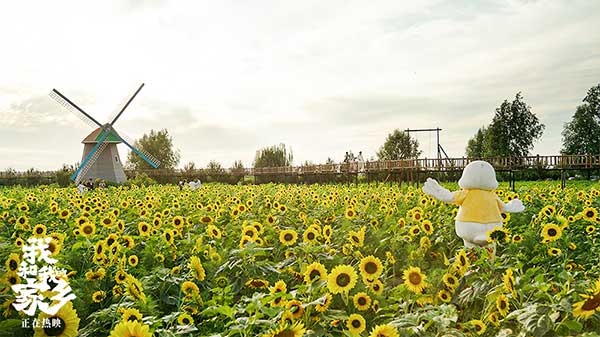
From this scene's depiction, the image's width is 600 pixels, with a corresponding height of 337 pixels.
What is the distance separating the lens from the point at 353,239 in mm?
4434

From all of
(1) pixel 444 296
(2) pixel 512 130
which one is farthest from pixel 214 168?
(1) pixel 444 296

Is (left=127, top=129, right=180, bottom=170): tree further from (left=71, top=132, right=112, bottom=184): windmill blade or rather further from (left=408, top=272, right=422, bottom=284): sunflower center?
(left=408, top=272, right=422, bottom=284): sunflower center

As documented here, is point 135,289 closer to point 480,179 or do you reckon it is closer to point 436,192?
point 436,192

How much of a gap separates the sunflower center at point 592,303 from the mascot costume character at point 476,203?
11.5 ft

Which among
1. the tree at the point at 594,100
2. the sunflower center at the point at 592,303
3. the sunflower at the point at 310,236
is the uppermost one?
the tree at the point at 594,100

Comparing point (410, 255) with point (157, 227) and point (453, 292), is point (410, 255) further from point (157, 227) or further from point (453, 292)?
point (157, 227)

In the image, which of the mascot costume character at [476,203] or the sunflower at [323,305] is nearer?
the sunflower at [323,305]

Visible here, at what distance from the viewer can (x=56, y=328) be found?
238 centimetres

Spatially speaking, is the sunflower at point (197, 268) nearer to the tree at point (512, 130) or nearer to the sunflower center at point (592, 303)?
the sunflower center at point (592, 303)

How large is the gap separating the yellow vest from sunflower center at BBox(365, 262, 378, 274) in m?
3.07

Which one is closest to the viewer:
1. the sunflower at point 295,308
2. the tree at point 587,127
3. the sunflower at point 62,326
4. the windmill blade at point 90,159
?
the sunflower at point 62,326

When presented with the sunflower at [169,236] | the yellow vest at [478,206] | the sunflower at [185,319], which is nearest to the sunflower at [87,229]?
the sunflower at [169,236]

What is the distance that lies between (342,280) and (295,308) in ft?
1.24

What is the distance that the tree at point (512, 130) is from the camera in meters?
56.2
